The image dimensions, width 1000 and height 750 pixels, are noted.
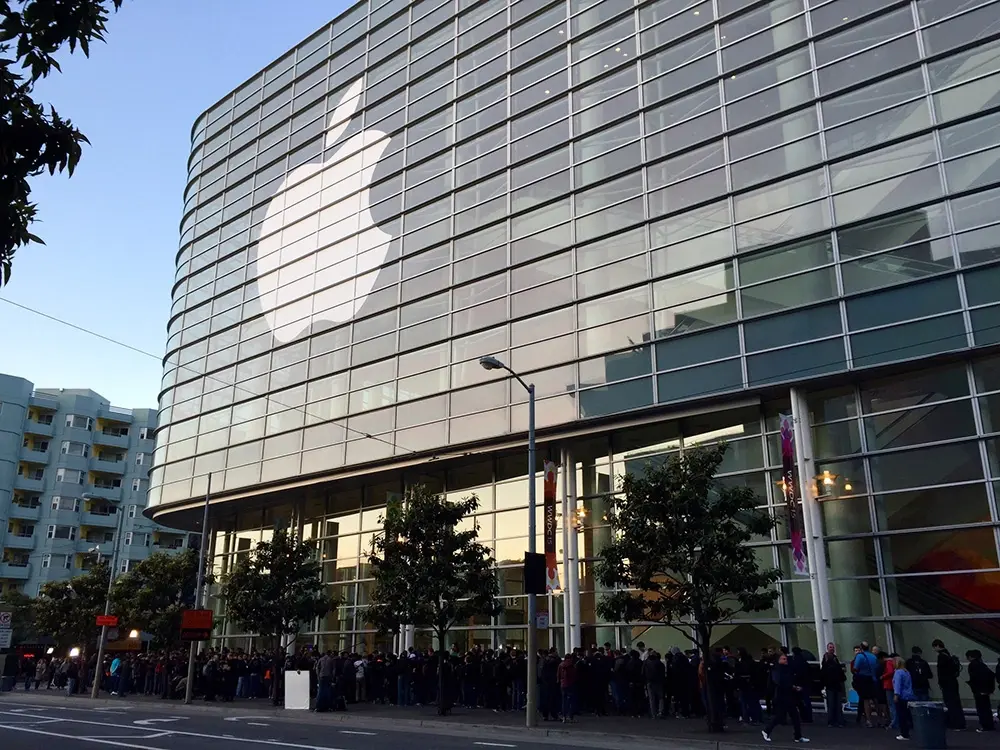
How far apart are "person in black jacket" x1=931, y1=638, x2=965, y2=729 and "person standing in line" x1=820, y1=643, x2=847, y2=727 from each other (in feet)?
6.36

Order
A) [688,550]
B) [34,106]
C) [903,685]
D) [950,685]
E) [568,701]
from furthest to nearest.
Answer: [568,701] < [688,550] < [950,685] < [903,685] < [34,106]

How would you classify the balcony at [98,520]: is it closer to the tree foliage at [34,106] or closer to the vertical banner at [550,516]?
the vertical banner at [550,516]

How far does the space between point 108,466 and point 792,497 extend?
81580 millimetres

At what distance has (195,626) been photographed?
28922 millimetres

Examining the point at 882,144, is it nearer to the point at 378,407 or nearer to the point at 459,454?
the point at 459,454

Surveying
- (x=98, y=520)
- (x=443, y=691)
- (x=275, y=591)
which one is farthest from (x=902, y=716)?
(x=98, y=520)

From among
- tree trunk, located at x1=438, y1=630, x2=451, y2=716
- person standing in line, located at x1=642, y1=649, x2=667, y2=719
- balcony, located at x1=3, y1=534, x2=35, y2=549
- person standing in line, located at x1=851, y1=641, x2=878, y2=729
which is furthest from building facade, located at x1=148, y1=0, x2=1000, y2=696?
balcony, located at x1=3, y1=534, x2=35, y2=549

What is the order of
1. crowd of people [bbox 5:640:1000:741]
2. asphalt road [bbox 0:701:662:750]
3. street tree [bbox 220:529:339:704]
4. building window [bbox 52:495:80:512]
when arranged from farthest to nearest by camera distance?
building window [bbox 52:495:80:512] < street tree [bbox 220:529:339:704] < crowd of people [bbox 5:640:1000:741] < asphalt road [bbox 0:701:662:750]

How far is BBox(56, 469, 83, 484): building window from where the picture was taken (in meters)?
82.9

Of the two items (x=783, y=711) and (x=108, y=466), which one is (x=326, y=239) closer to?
(x=783, y=711)

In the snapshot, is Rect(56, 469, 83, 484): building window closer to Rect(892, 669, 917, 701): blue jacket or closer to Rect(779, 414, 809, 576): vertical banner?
Rect(779, 414, 809, 576): vertical banner

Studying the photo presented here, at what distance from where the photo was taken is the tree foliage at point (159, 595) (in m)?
37.0

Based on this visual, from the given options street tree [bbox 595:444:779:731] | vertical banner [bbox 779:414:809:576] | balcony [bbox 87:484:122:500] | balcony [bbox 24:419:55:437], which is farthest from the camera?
balcony [bbox 87:484:122:500]

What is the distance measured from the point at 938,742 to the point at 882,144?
15.5 metres
